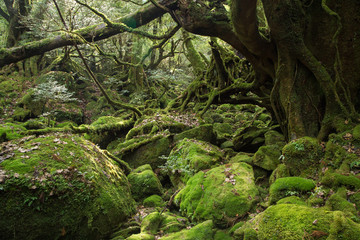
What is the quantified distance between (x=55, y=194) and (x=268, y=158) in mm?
5106

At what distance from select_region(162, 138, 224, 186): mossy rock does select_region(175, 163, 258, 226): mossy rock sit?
0.74 metres

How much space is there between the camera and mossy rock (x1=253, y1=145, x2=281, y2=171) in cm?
592

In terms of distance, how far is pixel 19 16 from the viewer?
16375mm

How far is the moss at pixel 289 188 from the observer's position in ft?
13.3

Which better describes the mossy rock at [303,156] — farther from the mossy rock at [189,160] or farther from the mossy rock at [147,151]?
the mossy rock at [147,151]

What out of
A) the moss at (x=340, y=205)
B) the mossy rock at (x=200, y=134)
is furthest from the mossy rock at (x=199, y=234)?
the mossy rock at (x=200, y=134)

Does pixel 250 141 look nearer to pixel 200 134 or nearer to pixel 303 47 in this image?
pixel 200 134

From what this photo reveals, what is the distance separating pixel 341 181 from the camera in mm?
3631

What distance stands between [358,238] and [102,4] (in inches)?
761

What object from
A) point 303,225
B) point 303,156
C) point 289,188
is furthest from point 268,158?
point 303,225

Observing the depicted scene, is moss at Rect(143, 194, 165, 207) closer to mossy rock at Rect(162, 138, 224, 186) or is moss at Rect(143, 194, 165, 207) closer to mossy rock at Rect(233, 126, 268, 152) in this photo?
mossy rock at Rect(162, 138, 224, 186)

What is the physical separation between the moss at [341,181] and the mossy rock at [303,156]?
789 millimetres

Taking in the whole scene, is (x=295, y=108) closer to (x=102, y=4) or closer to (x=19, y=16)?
(x=102, y=4)

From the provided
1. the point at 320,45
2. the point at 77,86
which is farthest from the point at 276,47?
the point at 77,86
